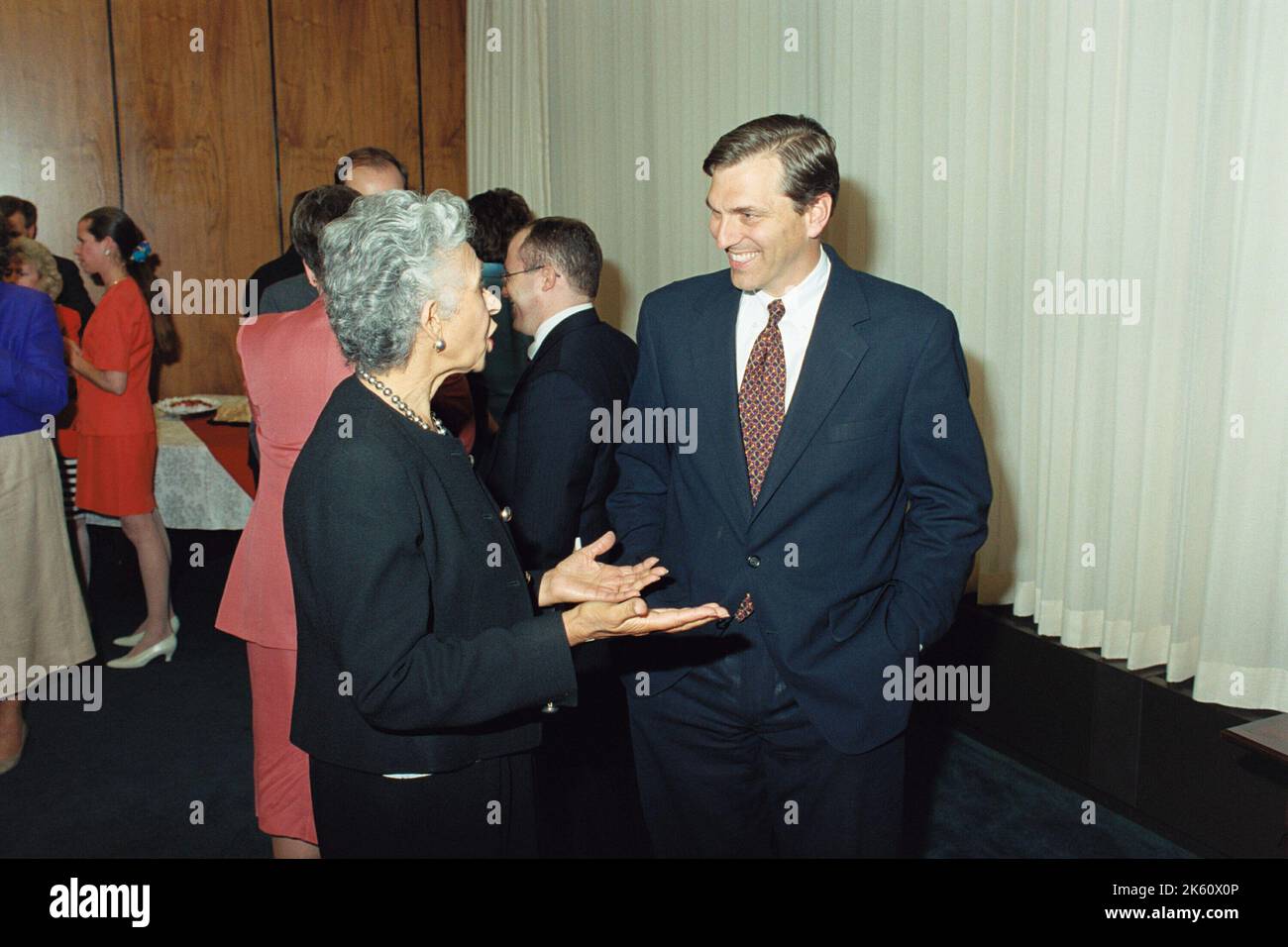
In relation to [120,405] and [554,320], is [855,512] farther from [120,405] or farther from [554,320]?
[120,405]

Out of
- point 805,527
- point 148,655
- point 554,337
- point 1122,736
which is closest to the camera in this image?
point 805,527

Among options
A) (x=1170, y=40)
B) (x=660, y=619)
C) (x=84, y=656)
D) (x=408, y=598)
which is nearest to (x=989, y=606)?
(x=1170, y=40)

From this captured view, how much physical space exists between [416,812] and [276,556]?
904 millimetres

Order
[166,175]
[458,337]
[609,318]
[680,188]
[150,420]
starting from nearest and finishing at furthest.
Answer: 1. [458,337]
2. [150,420]
3. [680,188]
4. [609,318]
5. [166,175]

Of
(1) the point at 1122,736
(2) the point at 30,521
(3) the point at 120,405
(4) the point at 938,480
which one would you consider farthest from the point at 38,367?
(1) the point at 1122,736

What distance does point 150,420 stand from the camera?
4207mm

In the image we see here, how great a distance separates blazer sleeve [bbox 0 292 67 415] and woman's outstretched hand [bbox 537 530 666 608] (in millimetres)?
2053

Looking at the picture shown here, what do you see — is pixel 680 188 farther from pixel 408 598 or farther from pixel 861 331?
pixel 408 598

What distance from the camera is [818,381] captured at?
186 centimetres

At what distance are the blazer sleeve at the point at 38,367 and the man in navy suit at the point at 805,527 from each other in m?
2.05

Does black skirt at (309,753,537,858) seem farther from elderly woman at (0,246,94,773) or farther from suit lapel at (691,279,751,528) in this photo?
elderly woman at (0,246,94,773)

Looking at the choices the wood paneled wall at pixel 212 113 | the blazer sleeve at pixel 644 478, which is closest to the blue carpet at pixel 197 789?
the blazer sleeve at pixel 644 478

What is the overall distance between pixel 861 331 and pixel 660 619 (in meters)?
0.70

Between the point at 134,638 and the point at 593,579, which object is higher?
the point at 593,579
